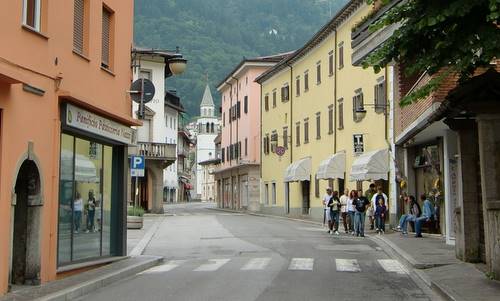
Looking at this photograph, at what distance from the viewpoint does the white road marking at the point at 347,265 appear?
15.2 m

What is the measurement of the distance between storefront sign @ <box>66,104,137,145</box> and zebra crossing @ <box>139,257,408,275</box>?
3153 mm

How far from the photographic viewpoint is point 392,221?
29.5 m

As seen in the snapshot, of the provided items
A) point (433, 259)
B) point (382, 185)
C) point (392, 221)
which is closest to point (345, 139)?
point (382, 185)

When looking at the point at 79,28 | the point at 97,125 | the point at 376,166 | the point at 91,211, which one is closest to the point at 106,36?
the point at 79,28

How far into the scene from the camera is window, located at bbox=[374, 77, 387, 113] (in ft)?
101

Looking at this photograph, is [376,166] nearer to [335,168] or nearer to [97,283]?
[335,168]

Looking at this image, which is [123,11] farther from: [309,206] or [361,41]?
[309,206]

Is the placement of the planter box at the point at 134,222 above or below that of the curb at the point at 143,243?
above

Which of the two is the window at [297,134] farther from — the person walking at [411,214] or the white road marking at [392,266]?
the white road marking at [392,266]

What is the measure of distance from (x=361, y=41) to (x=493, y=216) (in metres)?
16.6

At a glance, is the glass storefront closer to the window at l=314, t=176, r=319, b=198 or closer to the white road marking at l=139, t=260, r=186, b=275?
the white road marking at l=139, t=260, r=186, b=275

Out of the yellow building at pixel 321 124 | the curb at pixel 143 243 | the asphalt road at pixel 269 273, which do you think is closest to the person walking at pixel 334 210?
the asphalt road at pixel 269 273

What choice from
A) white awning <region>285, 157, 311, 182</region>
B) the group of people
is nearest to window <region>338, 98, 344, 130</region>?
white awning <region>285, 157, 311, 182</region>

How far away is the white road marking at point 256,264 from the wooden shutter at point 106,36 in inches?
223
